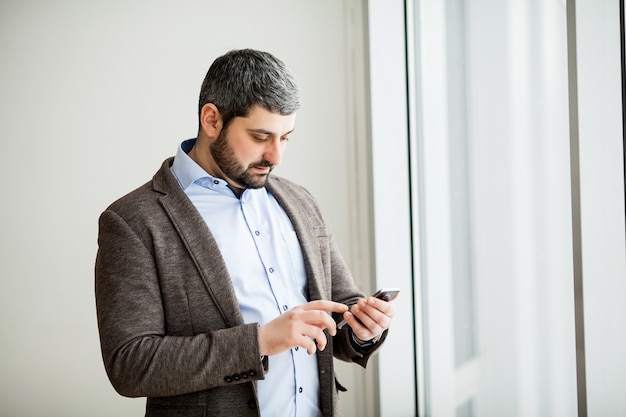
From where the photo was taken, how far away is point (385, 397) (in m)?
2.72

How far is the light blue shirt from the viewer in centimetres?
139

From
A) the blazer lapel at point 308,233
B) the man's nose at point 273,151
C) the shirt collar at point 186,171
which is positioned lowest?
the blazer lapel at point 308,233

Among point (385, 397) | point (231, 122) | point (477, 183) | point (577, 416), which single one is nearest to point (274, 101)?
point (231, 122)

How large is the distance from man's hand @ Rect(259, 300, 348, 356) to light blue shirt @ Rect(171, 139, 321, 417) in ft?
0.44

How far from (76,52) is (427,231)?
1.65m

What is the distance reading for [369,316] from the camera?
1.38 m

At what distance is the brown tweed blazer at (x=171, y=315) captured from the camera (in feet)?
4.03

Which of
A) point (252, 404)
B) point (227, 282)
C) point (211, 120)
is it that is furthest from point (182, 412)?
point (211, 120)

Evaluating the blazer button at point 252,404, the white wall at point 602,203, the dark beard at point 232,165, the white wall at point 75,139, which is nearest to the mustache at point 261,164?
the dark beard at point 232,165

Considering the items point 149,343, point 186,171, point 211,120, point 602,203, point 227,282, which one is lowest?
point 149,343

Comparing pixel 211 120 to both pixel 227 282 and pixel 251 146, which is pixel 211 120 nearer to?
pixel 251 146

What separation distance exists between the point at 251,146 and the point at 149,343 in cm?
50

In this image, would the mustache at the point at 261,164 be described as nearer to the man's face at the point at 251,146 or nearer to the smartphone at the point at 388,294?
the man's face at the point at 251,146

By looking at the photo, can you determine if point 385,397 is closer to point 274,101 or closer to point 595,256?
point 595,256
